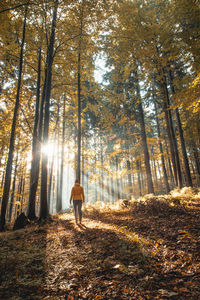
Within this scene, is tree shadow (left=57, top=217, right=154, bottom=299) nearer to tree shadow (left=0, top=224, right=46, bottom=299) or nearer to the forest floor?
the forest floor

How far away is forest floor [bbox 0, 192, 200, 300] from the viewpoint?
253 cm

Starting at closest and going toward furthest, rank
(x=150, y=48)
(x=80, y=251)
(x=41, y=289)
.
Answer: (x=41, y=289) → (x=80, y=251) → (x=150, y=48)

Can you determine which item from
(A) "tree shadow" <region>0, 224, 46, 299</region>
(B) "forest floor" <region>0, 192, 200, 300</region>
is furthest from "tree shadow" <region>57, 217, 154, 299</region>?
(A) "tree shadow" <region>0, 224, 46, 299</region>

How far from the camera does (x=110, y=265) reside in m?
3.27

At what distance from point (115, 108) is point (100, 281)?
44.5 feet

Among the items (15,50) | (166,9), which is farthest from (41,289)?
(166,9)

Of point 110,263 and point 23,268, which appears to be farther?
point 23,268

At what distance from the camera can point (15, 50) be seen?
882 centimetres

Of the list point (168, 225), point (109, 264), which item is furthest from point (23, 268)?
point (168, 225)

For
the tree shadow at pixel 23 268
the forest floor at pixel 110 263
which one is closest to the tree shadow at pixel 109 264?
the forest floor at pixel 110 263

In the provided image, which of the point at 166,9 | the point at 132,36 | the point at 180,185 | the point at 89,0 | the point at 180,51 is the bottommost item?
the point at 180,185

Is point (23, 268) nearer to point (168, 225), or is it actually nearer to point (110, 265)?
point (110, 265)

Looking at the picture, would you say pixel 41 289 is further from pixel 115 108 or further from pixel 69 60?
pixel 115 108

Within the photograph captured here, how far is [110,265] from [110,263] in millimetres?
73
